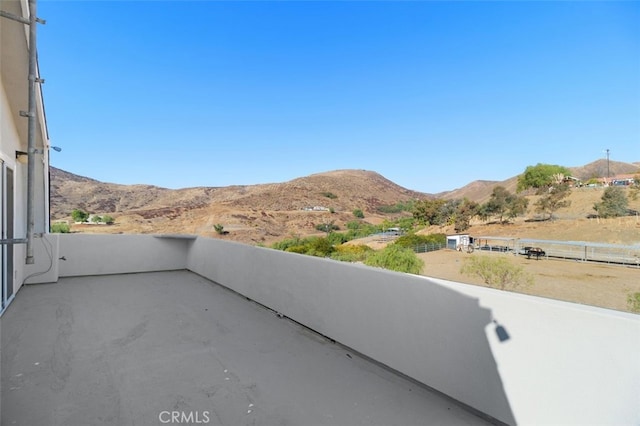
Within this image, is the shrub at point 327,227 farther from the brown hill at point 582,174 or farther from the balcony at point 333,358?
the balcony at point 333,358

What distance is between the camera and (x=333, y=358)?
8.28 feet

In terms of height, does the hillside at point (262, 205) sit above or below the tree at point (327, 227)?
above

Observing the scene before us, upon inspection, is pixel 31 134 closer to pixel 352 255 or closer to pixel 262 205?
pixel 352 255

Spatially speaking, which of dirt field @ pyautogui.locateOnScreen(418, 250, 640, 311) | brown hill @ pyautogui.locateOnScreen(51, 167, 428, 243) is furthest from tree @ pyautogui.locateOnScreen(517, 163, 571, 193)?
brown hill @ pyautogui.locateOnScreen(51, 167, 428, 243)

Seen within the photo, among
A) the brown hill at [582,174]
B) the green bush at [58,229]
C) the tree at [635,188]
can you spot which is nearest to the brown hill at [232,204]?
the green bush at [58,229]

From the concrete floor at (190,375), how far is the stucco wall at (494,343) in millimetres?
174

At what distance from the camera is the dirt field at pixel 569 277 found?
1023 cm

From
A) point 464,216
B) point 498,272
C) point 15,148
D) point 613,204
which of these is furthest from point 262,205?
point 15,148

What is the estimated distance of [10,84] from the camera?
403 cm

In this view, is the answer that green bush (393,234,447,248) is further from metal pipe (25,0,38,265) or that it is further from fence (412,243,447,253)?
metal pipe (25,0,38,265)

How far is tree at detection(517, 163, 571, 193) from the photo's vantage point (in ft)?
70.6

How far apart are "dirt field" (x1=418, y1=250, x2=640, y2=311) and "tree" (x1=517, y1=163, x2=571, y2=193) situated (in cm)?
895

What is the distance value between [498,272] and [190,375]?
13.2 metres

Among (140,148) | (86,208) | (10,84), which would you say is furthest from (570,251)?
(86,208)
